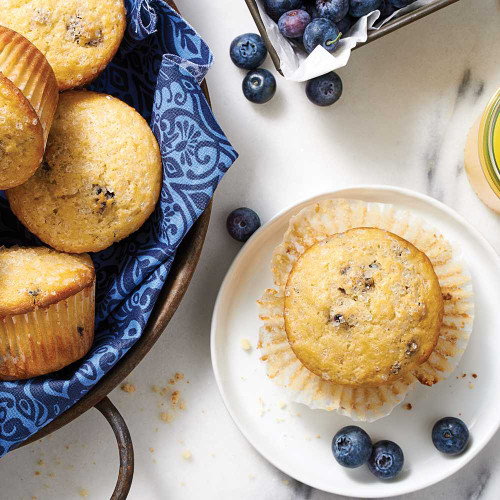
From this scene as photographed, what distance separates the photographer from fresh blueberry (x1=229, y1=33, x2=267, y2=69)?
174 cm

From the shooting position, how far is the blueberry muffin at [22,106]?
1.29 m

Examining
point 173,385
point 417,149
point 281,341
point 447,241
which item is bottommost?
point 173,385

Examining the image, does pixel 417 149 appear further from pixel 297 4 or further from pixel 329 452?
pixel 329 452

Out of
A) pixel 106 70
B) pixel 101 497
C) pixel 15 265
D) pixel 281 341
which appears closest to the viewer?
pixel 15 265

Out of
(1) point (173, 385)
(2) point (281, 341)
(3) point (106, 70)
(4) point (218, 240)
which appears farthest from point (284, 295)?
(3) point (106, 70)

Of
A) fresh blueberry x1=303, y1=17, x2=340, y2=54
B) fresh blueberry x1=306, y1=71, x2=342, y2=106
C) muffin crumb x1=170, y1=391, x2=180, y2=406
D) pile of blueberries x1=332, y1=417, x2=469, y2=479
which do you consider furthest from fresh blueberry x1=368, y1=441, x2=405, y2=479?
fresh blueberry x1=303, y1=17, x2=340, y2=54

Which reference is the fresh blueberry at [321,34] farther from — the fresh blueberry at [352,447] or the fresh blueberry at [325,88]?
the fresh blueberry at [352,447]

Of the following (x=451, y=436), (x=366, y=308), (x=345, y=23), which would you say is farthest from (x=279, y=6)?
(x=451, y=436)

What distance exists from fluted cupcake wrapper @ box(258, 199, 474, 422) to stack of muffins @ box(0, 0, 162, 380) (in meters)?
0.41

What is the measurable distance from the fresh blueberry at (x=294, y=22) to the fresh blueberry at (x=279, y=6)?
0.02 meters

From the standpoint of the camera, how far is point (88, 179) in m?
1.44

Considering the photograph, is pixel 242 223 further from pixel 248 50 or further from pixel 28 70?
pixel 28 70

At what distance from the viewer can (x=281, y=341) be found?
1.73 m

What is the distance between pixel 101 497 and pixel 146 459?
159 millimetres
